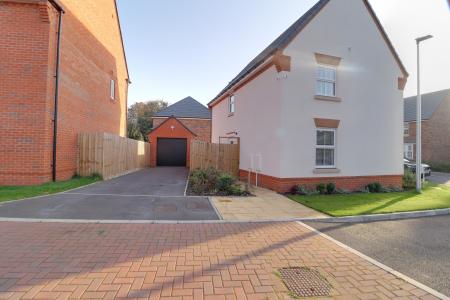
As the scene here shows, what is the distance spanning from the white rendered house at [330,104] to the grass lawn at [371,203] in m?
1.38

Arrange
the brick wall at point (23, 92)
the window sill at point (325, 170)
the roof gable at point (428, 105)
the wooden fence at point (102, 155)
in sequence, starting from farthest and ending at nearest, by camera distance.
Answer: the roof gable at point (428, 105) < the wooden fence at point (102, 155) < the window sill at point (325, 170) < the brick wall at point (23, 92)

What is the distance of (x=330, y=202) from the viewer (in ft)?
30.7

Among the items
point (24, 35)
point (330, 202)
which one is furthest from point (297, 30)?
point (24, 35)

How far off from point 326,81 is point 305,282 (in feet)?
33.0

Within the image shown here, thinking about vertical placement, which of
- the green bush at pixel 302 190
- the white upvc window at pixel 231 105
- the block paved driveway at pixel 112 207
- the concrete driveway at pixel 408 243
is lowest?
the concrete driveway at pixel 408 243

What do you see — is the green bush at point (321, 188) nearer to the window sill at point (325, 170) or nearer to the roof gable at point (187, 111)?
the window sill at point (325, 170)

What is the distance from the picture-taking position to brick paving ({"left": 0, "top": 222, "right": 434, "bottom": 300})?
11.3 feet

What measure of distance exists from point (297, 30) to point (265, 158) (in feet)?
18.0

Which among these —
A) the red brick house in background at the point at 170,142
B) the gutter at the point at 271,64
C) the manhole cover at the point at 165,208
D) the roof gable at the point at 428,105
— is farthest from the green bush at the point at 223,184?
the roof gable at the point at 428,105

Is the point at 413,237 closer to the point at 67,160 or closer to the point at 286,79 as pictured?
the point at 286,79

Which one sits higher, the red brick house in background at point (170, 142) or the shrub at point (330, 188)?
the red brick house in background at point (170, 142)

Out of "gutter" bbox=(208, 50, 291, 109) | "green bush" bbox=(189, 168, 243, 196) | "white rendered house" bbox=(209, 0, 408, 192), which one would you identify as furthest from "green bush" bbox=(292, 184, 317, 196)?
"gutter" bbox=(208, 50, 291, 109)

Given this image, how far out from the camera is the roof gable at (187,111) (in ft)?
102

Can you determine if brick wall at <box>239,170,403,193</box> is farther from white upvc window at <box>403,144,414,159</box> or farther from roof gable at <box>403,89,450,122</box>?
roof gable at <box>403,89,450,122</box>
